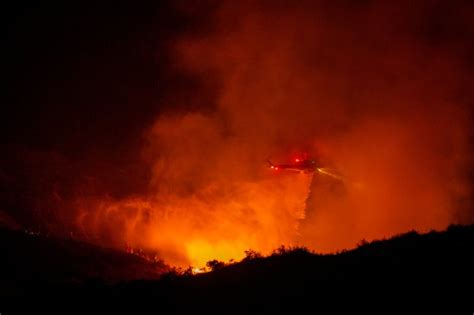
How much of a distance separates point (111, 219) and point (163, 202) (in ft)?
14.1

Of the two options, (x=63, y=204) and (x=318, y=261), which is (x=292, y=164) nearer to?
(x=63, y=204)

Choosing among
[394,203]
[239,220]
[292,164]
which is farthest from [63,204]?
[394,203]

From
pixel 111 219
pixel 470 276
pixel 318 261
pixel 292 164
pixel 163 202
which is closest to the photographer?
pixel 470 276

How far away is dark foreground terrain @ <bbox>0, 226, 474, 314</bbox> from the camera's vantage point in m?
8.55

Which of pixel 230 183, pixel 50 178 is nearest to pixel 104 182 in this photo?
pixel 50 178

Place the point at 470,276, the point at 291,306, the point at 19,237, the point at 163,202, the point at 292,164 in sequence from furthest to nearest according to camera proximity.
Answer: the point at 163,202 < the point at 292,164 < the point at 19,237 < the point at 291,306 < the point at 470,276

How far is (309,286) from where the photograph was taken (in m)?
9.80

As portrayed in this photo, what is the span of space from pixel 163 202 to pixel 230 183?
5.31 m

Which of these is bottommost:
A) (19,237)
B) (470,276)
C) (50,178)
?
(470,276)

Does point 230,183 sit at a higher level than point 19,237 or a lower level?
higher

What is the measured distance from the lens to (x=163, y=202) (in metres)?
36.2

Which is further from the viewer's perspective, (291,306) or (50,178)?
(50,178)

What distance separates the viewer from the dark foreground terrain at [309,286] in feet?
28.1

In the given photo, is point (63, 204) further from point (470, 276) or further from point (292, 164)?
point (470, 276)
